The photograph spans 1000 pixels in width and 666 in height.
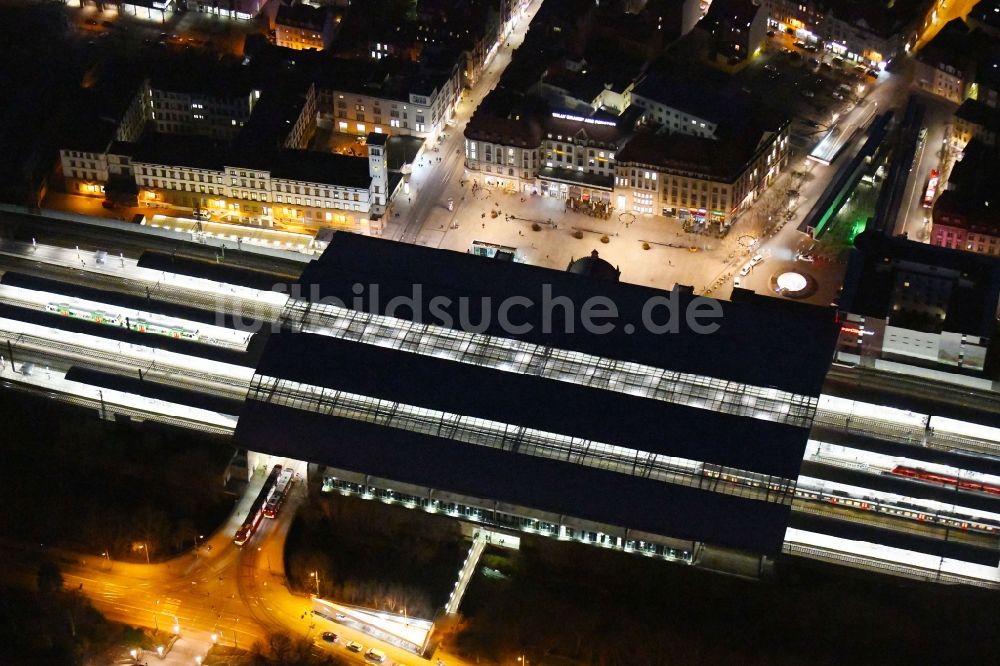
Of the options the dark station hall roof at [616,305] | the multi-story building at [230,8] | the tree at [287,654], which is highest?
the multi-story building at [230,8]

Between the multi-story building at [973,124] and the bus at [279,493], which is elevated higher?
the multi-story building at [973,124]

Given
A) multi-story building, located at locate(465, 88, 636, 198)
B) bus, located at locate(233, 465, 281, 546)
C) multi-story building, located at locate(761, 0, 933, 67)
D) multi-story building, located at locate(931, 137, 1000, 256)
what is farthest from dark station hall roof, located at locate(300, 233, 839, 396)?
multi-story building, located at locate(761, 0, 933, 67)

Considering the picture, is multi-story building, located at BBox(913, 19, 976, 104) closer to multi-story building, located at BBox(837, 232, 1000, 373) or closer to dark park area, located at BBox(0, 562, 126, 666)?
multi-story building, located at BBox(837, 232, 1000, 373)

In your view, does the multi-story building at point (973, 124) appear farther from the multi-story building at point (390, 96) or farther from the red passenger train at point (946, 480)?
the multi-story building at point (390, 96)

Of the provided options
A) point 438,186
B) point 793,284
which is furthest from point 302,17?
point 793,284

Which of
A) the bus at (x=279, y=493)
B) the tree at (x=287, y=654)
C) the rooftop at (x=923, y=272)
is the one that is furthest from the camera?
the rooftop at (x=923, y=272)

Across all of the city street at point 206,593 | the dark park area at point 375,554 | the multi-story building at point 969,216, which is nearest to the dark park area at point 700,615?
the dark park area at point 375,554
